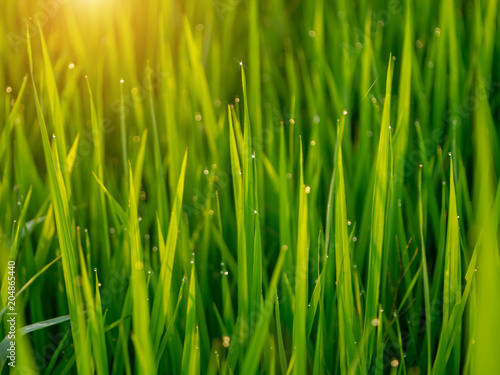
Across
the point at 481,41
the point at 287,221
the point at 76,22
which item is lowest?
the point at 287,221

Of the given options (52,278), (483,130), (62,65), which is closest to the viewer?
(483,130)

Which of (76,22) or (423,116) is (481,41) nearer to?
(423,116)

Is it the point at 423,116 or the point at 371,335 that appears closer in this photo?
the point at 371,335

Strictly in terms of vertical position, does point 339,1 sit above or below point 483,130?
above

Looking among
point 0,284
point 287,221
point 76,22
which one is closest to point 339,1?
point 76,22

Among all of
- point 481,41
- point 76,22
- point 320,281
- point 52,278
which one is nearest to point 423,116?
point 481,41

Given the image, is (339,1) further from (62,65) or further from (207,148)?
(62,65)

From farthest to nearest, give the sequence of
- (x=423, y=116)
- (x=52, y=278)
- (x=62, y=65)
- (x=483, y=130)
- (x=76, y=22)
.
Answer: (x=76, y=22) < (x=62, y=65) < (x=423, y=116) < (x=52, y=278) < (x=483, y=130)
